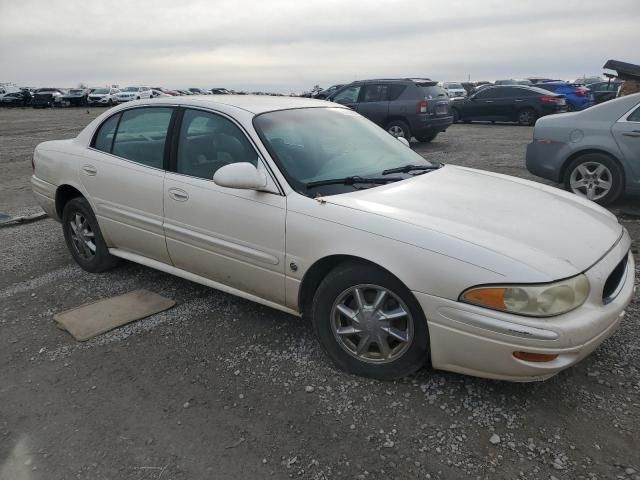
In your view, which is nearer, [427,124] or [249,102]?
[249,102]

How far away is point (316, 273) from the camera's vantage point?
2.97 m

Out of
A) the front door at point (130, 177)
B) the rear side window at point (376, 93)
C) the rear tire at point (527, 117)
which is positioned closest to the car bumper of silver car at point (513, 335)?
the front door at point (130, 177)

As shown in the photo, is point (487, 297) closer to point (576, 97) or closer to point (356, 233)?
point (356, 233)

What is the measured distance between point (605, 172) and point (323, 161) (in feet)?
15.0

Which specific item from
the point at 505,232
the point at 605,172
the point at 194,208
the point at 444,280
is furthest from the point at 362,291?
the point at 605,172

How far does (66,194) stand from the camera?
4.55 m

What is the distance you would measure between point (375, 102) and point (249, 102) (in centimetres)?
909

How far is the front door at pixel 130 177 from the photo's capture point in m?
3.72

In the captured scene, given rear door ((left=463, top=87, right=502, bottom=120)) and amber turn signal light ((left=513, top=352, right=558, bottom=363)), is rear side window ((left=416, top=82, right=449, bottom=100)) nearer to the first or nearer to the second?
rear door ((left=463, top=87, right=502, bottom=120))

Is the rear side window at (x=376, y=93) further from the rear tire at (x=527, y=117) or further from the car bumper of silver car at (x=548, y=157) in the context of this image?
the rear tire at (x=527, y=117)

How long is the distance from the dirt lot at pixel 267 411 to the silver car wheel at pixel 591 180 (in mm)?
3086

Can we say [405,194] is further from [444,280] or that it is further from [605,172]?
[605,172]

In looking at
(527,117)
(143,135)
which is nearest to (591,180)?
(143,135)

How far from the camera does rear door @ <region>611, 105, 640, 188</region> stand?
19.5 ft
